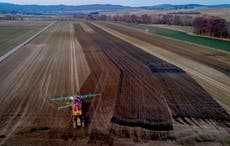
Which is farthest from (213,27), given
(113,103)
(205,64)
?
(113,103)

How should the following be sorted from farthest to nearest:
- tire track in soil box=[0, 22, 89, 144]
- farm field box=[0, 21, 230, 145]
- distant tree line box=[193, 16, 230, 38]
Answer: distant tree line box=[193, 16, 230, 38] → tire track in soil box=[0, 22, 89, 144] → farm field box=[0, 21, 230, 145]

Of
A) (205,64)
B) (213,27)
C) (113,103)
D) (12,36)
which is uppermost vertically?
(213,27)

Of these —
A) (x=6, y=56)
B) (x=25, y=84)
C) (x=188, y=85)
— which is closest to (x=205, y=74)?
(x=188, y=85)

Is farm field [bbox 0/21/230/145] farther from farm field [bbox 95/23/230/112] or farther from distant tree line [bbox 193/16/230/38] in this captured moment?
distant tree line [bbox 193/16/230/38]

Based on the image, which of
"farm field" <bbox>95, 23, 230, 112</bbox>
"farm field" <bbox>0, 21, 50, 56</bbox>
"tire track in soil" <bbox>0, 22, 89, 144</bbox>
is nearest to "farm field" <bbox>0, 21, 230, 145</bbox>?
"tire track in soil" <bbox>0, 22, 89, 144</bbox>

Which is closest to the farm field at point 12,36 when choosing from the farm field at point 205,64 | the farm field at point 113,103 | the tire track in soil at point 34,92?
the tire track in soil at point 34,92

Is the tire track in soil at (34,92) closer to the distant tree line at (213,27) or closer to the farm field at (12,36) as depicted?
the farm field at (12,36)

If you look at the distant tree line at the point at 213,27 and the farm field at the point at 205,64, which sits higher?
the distant tree line at the point at 213,27

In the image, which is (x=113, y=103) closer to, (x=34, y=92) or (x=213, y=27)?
(x=34, y=92)

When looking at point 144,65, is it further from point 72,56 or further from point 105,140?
point 105,140
